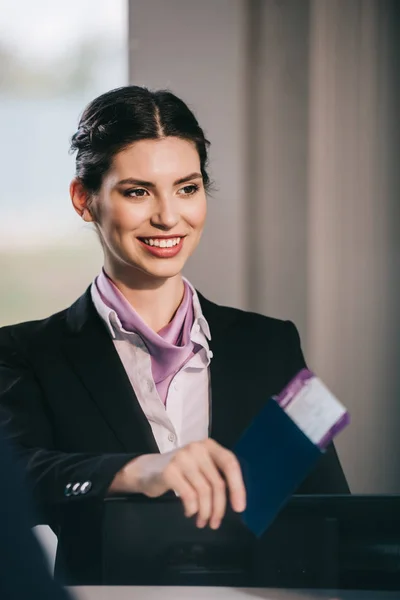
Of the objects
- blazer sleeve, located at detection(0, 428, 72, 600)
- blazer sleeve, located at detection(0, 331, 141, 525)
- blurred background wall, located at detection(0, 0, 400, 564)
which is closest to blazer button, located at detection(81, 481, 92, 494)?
blazer sleeve, located at detection(0, 331, 141, 525)

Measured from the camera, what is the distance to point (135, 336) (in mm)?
1452

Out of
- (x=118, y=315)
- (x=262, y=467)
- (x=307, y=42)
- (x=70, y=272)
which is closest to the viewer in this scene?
(x=262, y=467)

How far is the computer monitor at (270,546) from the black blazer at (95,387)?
0.46 m

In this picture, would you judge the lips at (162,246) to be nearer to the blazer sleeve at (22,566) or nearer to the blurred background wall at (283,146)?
the blurred background wall at (283,146)

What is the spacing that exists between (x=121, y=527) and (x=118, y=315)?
0.68m

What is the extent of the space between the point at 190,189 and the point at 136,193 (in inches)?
3.8

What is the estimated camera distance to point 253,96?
221 cm

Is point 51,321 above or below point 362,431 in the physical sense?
above

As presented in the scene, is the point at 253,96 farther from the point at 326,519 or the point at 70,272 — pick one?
the point at 326,519

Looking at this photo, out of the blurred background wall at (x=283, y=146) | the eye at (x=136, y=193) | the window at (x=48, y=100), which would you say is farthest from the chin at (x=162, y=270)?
the window at (x=48, y=100)

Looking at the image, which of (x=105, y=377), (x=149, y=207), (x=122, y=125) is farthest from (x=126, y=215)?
(x=105, y=377)

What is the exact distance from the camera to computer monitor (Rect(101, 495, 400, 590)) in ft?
2.53

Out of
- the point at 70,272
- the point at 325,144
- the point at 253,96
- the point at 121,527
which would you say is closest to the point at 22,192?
the point at 70,272

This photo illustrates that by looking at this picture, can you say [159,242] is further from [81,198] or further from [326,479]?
[326,479]
